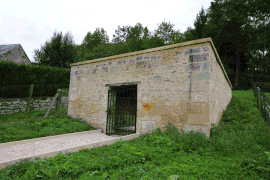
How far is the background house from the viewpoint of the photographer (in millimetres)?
14584

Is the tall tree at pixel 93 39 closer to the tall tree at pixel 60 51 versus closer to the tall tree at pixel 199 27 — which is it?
the tall tree at pixel 60 51

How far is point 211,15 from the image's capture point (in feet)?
71.5

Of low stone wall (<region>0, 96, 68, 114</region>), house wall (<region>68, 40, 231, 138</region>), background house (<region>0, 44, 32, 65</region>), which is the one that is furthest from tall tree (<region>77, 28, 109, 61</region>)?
house wall (<region>68, 40, 231, 138</region>)

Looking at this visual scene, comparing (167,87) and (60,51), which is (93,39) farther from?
(167,87)

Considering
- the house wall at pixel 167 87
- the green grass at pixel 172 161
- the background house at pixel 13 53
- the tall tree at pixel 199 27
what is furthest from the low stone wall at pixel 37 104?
the tall tree at pixel 199 27

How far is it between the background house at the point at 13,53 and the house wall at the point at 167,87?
12.6 m

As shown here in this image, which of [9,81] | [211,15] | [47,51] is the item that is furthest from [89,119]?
[211,15]

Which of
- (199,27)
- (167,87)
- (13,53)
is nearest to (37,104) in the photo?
(13,53)

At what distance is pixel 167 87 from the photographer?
5.54 m

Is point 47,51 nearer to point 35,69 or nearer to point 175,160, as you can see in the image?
point 35,69

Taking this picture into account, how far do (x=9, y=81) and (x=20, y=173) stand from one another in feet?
31.3

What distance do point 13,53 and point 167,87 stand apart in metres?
17.4

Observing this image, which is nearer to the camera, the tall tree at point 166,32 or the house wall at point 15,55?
the house wall at point 15,55

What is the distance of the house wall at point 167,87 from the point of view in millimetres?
4931
